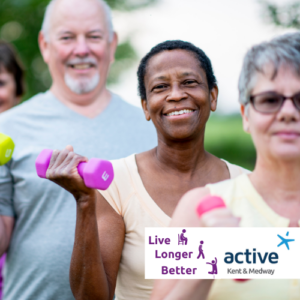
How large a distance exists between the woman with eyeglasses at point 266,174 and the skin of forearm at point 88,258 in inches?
19.1

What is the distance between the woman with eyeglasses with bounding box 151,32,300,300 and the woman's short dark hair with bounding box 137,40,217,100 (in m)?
0.76

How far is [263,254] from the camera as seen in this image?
5.66 ft

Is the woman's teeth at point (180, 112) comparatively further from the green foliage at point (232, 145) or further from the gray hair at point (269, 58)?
the green foliage at point (232, 145)

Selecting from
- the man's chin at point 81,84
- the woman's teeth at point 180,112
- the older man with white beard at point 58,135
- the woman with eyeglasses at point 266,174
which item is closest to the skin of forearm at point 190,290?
the woman with eyeglasses at point 266,174

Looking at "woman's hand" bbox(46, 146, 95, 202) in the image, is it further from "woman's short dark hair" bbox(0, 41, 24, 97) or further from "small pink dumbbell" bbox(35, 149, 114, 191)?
"woman's short dark hair" bbox(0, 41, 24, 97)

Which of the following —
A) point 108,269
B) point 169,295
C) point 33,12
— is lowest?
point 169,295

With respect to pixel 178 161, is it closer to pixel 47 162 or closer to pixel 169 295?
pixel 47 162

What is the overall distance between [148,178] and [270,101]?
949 millimetres

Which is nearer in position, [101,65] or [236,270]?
[236,270]

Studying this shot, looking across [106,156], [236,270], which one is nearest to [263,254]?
[236,270]

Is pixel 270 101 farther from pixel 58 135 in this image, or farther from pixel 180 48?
pixel 58 135

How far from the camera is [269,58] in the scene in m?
1.72

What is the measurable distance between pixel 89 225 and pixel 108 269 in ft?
0.92

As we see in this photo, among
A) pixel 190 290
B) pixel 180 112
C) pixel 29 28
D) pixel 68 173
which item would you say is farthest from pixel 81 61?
pixel 29 28
